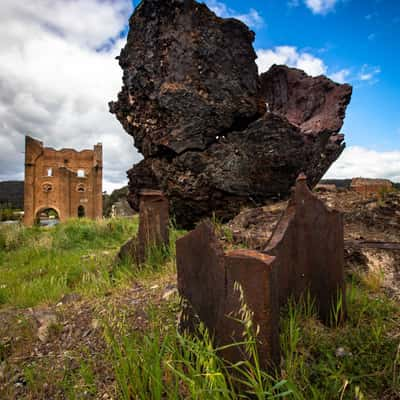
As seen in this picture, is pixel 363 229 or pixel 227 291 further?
pixel 363 229

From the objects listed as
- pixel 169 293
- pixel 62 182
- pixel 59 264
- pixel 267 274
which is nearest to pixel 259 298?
pixel 267 274

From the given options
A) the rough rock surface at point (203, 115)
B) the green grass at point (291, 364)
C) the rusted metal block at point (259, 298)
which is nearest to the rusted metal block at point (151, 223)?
the rough rock surface at point (203, 115)

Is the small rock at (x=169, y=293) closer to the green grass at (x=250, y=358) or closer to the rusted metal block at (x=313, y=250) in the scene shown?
the green grass at (x=250, y=358)

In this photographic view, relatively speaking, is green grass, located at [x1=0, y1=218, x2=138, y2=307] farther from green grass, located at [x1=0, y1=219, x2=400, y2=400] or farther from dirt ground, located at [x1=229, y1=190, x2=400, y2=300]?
dirt ground, located at [x1=229, y1=190, x2=400, y2=300]

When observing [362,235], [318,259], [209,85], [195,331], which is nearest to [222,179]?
[209,85]

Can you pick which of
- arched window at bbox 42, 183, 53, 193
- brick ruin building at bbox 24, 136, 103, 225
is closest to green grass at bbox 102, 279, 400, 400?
brick ruin building at bbox 24, 136, 103, 225

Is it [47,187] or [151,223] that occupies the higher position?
[47,187]

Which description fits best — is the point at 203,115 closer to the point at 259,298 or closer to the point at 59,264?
the point at 259,298

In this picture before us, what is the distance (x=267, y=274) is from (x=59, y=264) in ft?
13.2

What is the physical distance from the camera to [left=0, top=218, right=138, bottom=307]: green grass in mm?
2867

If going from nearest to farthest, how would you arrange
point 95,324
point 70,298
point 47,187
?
1. point 95,324
2. point 70,298
3. point 47,187

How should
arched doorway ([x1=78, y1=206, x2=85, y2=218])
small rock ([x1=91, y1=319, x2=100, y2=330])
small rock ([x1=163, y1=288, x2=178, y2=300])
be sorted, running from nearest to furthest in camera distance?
small rock ([x1=91, y1=319, x2=100, y2=330]) → small rock ([x1=163, y1=288, x2=178, y2=300]) → arched doorway ([x1=78, y1=206, x2=85, y2=218])

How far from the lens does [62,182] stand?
2967 cm

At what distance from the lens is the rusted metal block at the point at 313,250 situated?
158cm
